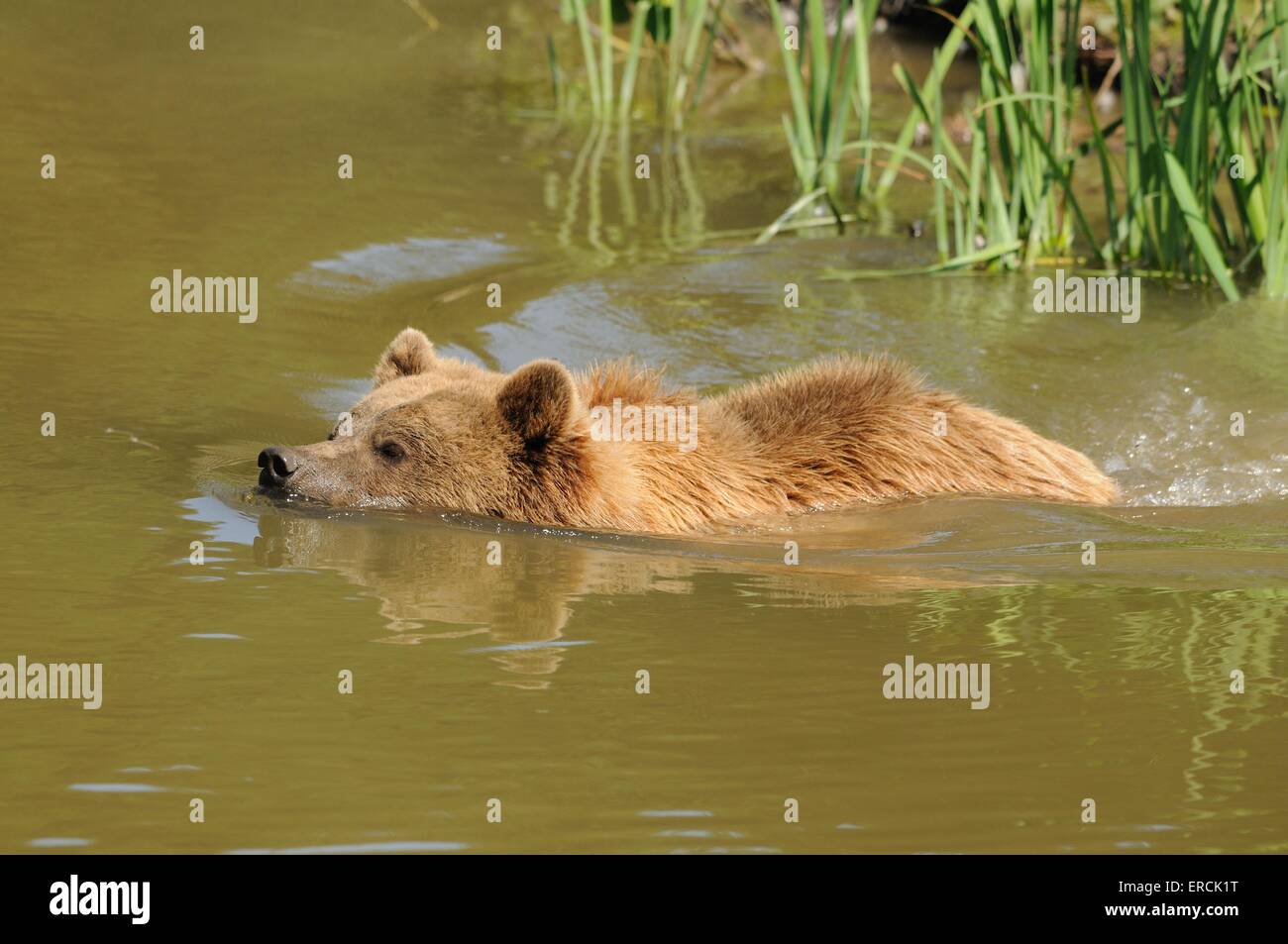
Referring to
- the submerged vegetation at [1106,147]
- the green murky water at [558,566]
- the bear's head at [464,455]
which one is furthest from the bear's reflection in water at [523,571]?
the submerged vegetation at [1106,147]

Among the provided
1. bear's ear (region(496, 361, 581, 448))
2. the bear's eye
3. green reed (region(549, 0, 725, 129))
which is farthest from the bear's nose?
green reed (region(549, 0, 725, 129))

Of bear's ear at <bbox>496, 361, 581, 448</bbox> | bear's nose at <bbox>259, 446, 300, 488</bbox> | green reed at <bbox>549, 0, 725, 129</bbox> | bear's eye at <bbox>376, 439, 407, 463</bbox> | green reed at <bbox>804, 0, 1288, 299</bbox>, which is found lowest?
bear's nose at <bbox>259, 446, 300, 488</bbox>

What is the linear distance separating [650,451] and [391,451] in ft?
3.68

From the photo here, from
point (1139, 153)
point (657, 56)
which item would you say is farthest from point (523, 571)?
point (657, 56)

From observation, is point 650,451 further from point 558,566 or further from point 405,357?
point 405,357

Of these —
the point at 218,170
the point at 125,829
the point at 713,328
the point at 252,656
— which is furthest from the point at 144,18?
the point at 125,829

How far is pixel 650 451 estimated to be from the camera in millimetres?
7273

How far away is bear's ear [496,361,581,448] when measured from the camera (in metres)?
6.95

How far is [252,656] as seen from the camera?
193 inches

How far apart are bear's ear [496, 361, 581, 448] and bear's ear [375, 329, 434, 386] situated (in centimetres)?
76

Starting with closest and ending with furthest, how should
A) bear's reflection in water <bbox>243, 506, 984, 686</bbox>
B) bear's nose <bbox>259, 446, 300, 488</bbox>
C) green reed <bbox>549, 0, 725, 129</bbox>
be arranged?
bear's reflection in water <bbox>243, 506, 984, 686</bbox>
bear's nose <bbox>259, 446, 300, 488</bbox>
green reed <bbox>549, 0, 725, 129</bbox>

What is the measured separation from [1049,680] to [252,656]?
7.67 ft

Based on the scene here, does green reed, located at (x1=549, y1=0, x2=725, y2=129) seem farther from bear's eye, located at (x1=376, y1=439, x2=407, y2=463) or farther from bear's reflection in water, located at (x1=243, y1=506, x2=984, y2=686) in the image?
bear's reflection in water, located at (x1=243, y1=506, x2=984, y2=686)

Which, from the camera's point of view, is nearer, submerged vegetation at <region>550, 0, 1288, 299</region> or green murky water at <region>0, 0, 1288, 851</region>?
green murky water at <region>0, 0, 1288, 851</region>
